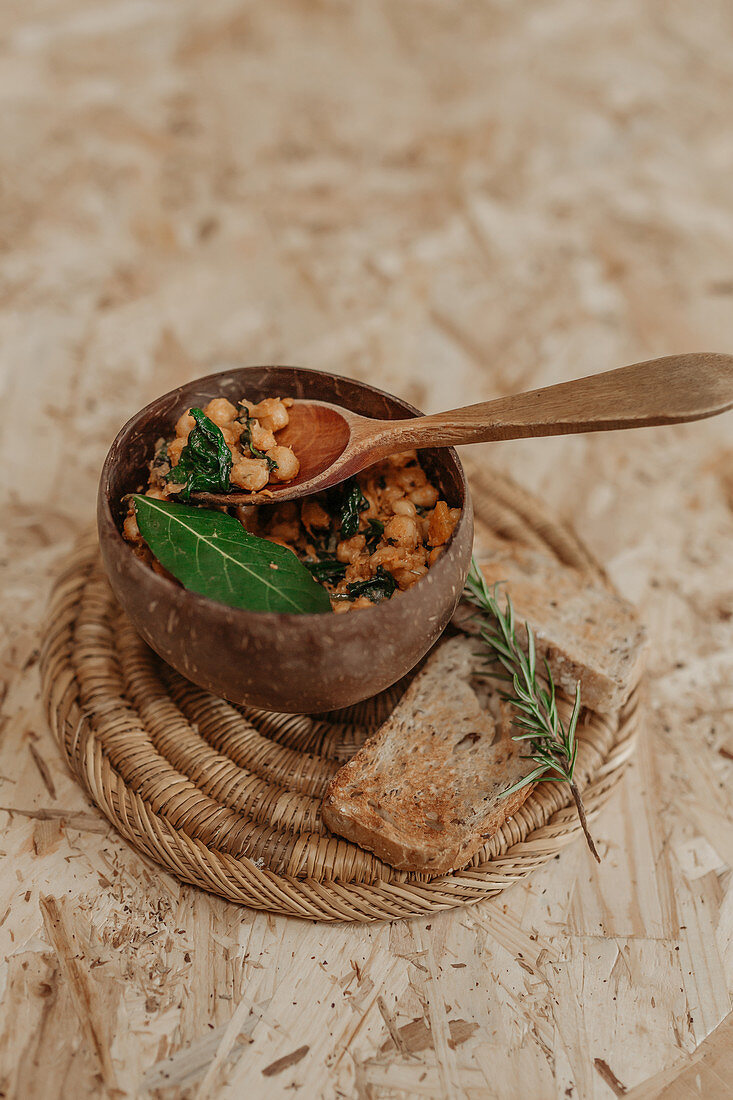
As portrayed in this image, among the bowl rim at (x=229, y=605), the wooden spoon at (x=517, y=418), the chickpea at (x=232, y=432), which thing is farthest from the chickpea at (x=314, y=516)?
the bowl rim at (x=229, y=605)

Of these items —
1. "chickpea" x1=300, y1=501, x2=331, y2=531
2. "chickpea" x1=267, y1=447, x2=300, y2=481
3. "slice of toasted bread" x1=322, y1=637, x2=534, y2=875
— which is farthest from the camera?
"chickpea" x1=300, y1=501, x2=331, y2=531

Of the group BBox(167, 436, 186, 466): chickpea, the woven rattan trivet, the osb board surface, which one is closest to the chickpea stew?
BBox(167, 436, 186, 466): chickpea

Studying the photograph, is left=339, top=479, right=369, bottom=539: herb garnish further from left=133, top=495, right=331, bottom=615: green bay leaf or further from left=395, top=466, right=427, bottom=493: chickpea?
left=133, top=495, right=331, bottom=615: green bay leaf

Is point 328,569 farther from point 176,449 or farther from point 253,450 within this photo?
point 176,449

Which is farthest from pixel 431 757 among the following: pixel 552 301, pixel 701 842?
pixel 552 301

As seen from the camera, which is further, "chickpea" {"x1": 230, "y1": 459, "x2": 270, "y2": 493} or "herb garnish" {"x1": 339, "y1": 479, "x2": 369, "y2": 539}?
"herb garnish" {"x1": 339, "y1": 479, "x2": 369, "y2": 539}

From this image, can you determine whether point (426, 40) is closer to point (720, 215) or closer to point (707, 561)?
point (720, 215)
